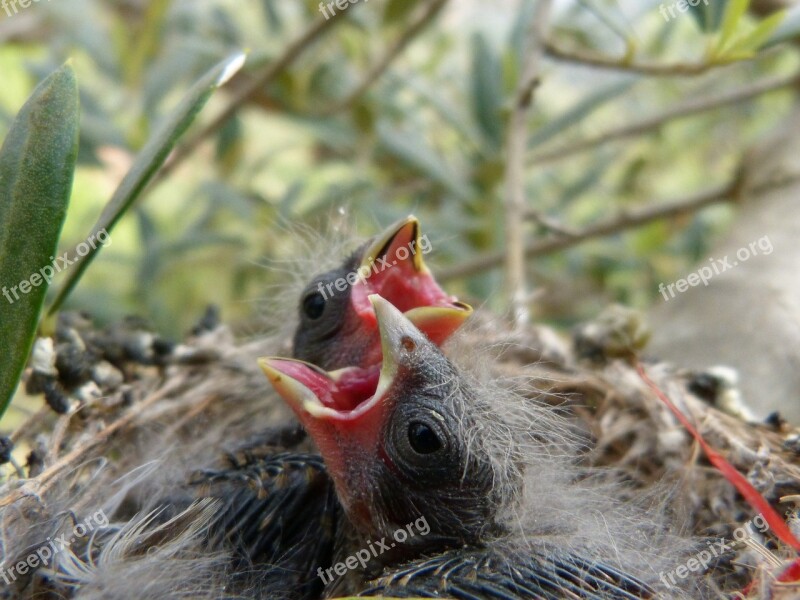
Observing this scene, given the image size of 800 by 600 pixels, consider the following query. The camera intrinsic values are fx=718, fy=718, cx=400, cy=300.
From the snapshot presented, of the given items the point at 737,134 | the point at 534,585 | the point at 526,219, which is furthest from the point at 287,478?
the point at 737,134

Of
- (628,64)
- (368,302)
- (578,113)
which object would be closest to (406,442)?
(368,302)

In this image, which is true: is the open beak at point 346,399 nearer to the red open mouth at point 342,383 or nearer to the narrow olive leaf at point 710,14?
the red open mouth at point 342,383

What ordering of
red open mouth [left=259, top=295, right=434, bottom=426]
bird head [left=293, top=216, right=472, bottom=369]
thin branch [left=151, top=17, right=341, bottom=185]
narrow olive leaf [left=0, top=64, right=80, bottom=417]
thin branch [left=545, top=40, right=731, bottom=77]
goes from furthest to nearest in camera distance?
thin branch [left=151, top=17, right=341, bottom=185]
thin branch [left=545, top=40, right=731, bottom=77]
bird head [left=293, top=216, right=472, bottom=369]
red open mouth [left=259, top=295, right=434, bottom=426]
narrow olive leaf [left=0, top=64, right=80, bottom=417]

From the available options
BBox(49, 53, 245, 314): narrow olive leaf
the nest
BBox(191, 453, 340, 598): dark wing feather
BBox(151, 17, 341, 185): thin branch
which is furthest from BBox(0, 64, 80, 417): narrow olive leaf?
BBox(151, 17, 341, 185): thin branch

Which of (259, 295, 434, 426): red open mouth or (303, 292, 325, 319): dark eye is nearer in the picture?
(259, 295, 434, 426): red open mouth

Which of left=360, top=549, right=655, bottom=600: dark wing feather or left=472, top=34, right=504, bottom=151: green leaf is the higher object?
left=472, top=34, right=504, bottom=151: green leaf

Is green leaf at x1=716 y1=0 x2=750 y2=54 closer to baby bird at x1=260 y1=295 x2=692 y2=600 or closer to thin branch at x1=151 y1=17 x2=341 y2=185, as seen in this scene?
baby bird at x1=260 y1=295 x2=692 y2=600
